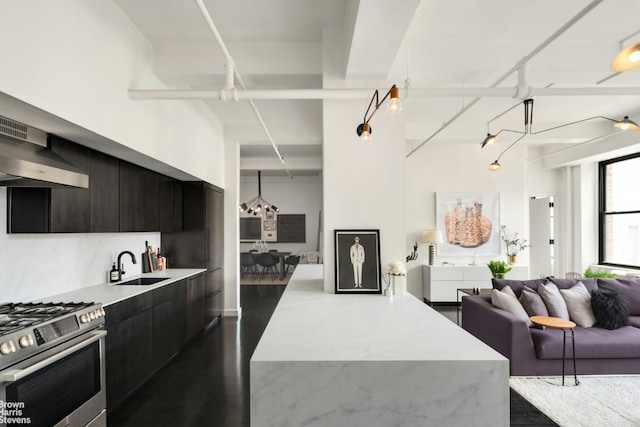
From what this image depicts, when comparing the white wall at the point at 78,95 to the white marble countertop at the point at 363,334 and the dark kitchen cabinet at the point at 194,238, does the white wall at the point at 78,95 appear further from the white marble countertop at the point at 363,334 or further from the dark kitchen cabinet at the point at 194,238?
the white marble countertop at the point at 363,334

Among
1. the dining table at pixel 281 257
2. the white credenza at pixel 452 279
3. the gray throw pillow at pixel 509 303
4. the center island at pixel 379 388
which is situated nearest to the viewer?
the center island at pixel 379 388

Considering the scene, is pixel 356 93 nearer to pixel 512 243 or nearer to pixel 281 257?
pixel 512 243

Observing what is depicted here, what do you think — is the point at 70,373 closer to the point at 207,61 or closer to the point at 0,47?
the point at 0,47

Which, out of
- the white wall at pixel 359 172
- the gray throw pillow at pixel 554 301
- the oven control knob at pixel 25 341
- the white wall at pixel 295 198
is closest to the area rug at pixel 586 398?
the gray throw pillow at pixel 554 301

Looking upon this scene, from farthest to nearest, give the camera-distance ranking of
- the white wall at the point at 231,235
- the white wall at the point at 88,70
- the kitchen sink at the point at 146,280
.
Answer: the white wall at the point at 231,235, the kitchen sink at the point at 146,280, the white wall at the point at 88,70

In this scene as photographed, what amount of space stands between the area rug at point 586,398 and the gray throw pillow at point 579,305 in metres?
0.57

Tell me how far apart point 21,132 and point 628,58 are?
132 inches

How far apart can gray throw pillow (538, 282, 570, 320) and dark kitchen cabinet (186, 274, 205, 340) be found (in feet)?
13.7

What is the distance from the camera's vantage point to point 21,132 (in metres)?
2.25

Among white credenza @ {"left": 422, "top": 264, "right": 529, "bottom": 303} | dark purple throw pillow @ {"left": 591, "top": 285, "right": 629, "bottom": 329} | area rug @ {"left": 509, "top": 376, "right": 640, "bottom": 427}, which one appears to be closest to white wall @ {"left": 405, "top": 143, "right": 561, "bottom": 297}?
white credenza @ {"left": 422, "top": 264, "right": 529, "bottom": 303}

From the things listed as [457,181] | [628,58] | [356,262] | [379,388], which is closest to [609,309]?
[356,262]

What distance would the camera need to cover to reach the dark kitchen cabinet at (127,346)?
111 inches

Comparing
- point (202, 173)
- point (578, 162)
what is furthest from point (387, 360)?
point (578, 162)

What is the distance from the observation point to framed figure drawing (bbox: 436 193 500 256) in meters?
7.25
